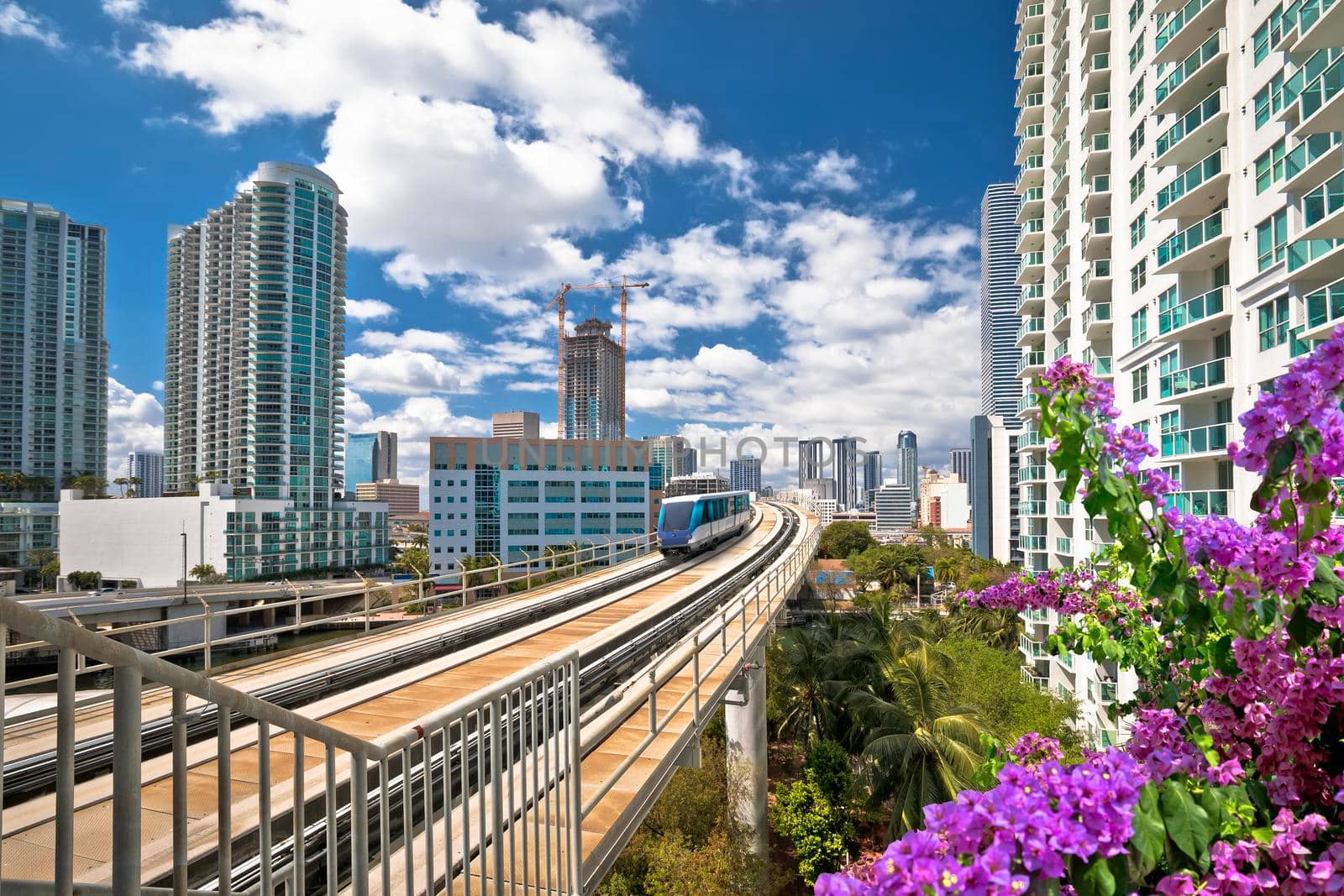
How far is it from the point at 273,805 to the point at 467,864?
8.19 ft

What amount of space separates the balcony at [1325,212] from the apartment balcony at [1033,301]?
17083 mm

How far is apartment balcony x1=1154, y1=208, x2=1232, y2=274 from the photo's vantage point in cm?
1780

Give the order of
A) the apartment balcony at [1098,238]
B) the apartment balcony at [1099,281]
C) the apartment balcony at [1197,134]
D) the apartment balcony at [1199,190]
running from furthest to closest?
the apartment balcony at [1098,238] < the apartment balcony at [1099,281] < the apartment balcony at [1197,134] < the apartment balcony at [1199,190]

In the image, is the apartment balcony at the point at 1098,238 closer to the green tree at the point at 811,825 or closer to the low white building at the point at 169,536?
the green tree at the point at 811,825

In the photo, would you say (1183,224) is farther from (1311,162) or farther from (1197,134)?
(1311,162)

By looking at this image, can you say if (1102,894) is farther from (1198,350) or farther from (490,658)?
(1198,350)

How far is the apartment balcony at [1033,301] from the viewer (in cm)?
3177

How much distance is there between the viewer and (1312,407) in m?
1.78

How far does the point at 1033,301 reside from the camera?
31766mm

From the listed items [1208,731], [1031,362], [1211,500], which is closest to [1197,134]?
[1211,500]

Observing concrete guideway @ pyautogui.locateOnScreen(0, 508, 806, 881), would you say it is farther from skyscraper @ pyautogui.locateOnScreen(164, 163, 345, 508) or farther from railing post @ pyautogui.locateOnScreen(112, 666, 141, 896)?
skyscraper @ pyautogui.locateOnScreen(164, 163, 345, 508)

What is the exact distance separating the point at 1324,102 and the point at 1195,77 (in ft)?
21.7

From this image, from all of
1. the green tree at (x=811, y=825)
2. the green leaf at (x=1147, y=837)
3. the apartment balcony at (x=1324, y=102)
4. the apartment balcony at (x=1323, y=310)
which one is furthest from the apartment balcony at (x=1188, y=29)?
the green leaf at (x=1147, y=837)

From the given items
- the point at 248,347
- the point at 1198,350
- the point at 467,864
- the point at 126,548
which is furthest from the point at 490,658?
the point at 248,347
